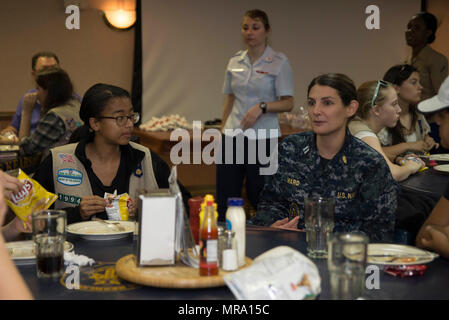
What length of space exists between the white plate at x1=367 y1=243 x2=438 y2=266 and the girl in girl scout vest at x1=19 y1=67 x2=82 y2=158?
112 inches

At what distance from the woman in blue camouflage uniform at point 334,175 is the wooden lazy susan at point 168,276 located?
0.82 m

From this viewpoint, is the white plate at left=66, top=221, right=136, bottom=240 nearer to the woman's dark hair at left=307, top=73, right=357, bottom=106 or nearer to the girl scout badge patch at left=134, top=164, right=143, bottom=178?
the girl scout badge patch at left=134, top=164, right=143, bottom=178

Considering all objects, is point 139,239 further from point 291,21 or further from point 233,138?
point 291,21

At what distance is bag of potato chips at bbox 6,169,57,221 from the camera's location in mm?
2066

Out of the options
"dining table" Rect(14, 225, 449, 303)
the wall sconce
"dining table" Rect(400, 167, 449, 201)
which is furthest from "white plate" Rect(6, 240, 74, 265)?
the wall sconce

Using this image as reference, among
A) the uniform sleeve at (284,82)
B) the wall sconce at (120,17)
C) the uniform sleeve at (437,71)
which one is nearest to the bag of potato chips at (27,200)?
the uniform sleeve at (284,82)

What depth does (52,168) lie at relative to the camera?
8.73ft

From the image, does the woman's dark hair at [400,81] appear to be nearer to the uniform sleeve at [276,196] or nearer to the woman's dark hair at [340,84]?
the woman's dark hair at [340,84]

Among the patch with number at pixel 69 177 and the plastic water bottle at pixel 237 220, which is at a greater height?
the patch with number at pixel 69 177

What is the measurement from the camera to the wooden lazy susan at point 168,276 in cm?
150

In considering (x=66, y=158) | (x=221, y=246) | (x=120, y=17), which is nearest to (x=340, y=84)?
(x=66, y=158)

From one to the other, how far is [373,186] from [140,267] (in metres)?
1.27

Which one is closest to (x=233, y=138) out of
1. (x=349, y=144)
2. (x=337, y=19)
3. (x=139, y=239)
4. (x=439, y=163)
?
(x=439, y=163)

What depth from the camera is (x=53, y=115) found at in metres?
4.18
